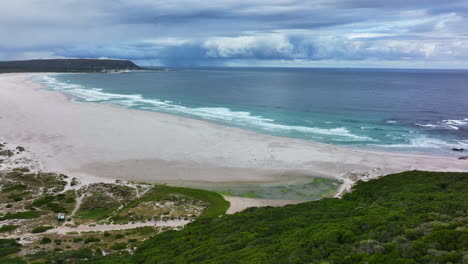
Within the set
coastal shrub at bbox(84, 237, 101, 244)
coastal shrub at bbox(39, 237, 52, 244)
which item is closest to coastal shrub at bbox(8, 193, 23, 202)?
coastal shrub at bbox(39, 237, 52, 244)

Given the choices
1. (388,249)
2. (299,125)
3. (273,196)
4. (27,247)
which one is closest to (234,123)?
(299,125)

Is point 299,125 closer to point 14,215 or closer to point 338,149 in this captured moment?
point 338,149

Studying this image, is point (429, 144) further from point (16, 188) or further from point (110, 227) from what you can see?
point (16, 188)

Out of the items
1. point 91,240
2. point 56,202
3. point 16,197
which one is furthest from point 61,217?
point 16,197

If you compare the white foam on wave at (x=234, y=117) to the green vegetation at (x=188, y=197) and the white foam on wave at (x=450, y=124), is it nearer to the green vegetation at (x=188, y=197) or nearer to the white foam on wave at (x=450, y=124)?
the white foam on wave at (x=450, y=124)

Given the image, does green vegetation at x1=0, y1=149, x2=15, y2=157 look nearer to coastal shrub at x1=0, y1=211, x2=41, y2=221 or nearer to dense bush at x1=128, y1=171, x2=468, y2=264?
coastal shrub at x1=0, y1=211, x2=41, y2=221
